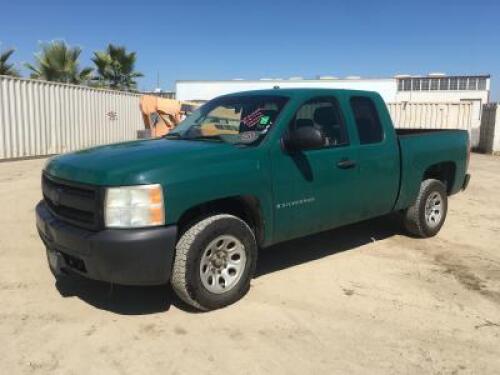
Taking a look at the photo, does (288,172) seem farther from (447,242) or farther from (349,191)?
(447,242)

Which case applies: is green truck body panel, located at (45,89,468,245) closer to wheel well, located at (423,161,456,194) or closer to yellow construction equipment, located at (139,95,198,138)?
wheel well, located at (423,161,456,194)

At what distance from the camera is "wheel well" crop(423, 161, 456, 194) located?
22.4ft

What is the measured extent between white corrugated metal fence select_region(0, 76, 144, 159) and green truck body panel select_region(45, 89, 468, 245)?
38.7 feet

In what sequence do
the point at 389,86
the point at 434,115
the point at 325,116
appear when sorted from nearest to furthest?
the point at 325,116 → the point at 434,115 → the point at 389,86

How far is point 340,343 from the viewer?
3783 millimetres

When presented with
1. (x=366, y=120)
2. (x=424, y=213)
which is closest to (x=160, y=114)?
(x=424, y=213)

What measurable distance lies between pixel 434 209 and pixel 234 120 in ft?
10.5

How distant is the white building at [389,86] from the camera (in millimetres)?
45625

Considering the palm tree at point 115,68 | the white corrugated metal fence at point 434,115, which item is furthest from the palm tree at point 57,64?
the white corrugated metal fence at point 434,115

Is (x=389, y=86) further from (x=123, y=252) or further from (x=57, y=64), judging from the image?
(x=123, y=252)

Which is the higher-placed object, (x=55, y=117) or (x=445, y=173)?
(x=55, y=117)

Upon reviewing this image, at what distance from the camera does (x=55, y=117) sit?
17.2m

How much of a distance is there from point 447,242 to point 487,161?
13.3m

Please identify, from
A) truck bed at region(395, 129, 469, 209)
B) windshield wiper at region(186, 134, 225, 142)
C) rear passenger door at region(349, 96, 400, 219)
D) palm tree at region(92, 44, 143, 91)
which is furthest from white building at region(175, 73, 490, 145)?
windshield wiper at region(186, 134, 225, 142)
